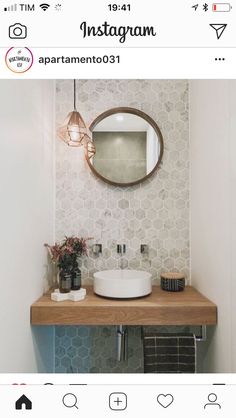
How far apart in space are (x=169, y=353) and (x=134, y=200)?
2.28 feet

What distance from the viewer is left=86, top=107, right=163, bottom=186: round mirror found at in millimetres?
1380

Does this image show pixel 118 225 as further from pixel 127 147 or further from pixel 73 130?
pixel 73 130

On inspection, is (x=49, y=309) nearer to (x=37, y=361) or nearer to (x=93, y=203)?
(x=37, y=361)

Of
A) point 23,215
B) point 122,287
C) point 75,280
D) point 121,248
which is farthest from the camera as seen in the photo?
point 121,248
